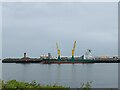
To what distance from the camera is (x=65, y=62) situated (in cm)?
3775

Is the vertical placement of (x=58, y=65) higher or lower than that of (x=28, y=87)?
lower

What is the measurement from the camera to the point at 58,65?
112 ft

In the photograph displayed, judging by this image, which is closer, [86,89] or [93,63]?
[86,89]

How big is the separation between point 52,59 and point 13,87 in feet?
105

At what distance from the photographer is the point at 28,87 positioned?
3.96 meters

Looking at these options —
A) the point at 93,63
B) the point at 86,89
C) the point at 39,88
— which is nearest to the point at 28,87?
the point at 39,88

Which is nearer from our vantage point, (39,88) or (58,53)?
(39,88)

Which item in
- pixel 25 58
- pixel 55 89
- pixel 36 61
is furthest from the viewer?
pixel 36 61

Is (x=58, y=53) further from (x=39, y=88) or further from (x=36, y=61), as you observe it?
(x=39, y=88)

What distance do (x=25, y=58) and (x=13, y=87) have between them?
30287 millimetres

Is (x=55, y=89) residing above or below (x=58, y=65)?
above

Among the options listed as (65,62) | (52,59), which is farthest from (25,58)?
(65,62)

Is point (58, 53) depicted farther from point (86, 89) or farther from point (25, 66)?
point (86, 89)

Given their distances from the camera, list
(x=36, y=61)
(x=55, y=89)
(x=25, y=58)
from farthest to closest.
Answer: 1. (x=36, y=61)
2. (x=25, y=58)
3. (x=55, y=89)
